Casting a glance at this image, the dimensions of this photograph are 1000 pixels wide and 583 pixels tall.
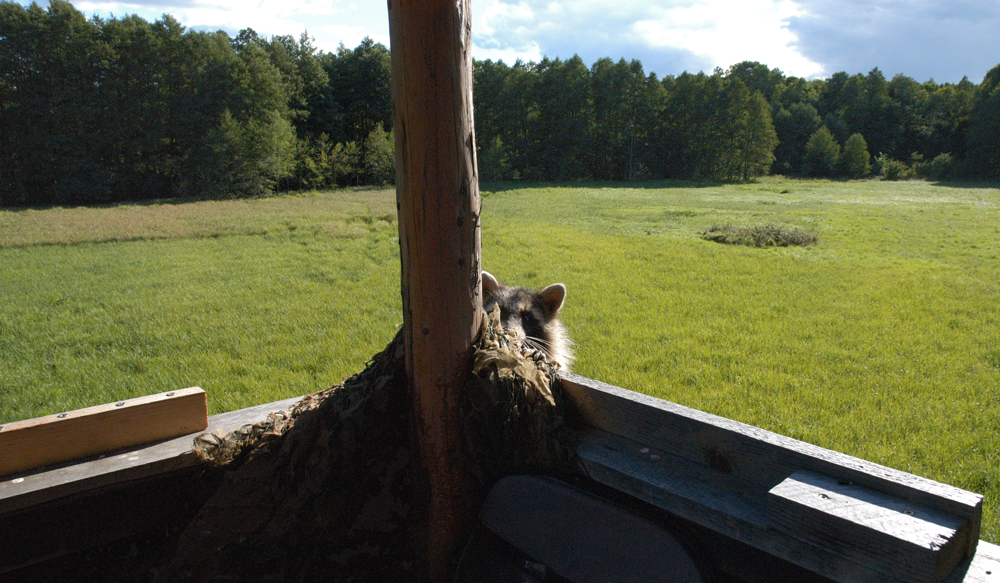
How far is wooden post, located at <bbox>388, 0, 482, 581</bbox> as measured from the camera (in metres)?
2.18

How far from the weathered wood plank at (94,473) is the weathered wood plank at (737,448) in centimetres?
193

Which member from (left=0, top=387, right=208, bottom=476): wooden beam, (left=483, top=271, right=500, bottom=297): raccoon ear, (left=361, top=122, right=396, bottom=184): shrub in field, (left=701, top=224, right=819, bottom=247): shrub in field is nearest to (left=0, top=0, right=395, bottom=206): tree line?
(left=361, top=122, right=396, bottom=184): shrub in field

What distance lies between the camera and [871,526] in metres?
1.50

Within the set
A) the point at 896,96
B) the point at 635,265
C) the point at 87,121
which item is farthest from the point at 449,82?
the point at 896,96

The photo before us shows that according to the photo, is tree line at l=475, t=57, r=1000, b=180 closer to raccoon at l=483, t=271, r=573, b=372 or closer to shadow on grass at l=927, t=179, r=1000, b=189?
shadow on grass at l=927, t=179, r=1000, b=189

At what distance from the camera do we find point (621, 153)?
72.1 meters

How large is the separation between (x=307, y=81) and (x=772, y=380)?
7364 centimetres

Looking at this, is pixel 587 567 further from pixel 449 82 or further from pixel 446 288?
pixel 449 82

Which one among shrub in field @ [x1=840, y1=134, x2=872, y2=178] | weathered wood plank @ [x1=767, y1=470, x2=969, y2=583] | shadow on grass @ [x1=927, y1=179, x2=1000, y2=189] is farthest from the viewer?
shrub in field @ [x1=840, y1=134, x2=872, y2=178]

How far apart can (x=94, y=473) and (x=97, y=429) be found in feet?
0.77

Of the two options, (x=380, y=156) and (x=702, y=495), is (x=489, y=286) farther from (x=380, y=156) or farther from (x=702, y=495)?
(x=380, y=156)

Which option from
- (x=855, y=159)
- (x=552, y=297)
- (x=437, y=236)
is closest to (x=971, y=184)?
(x=855, y=159)

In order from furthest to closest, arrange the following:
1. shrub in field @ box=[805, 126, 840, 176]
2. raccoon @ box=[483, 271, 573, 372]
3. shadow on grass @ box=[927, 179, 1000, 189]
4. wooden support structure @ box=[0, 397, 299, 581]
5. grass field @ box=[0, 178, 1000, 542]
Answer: shrub in field @ box=[805, 126, 840, 176] → shadow on grass @ box=[927, 179, 1000, 189] → grass field @ box=[0, 178, 1000, 542] → raccoon @ box=[483, 271, 573, 372] → wooden support structure @ box=[0, 397, 299, 581]

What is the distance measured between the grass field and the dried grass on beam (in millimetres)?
3203
